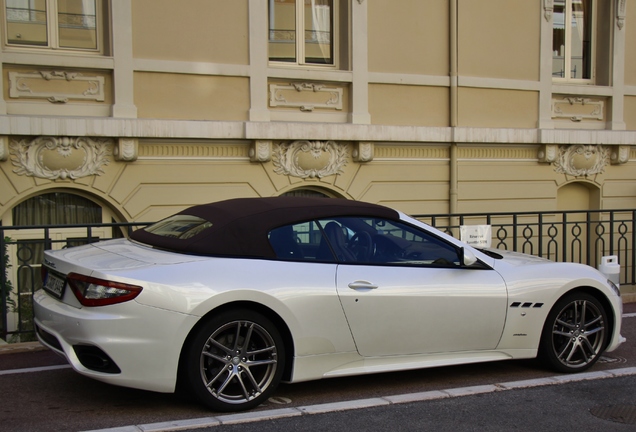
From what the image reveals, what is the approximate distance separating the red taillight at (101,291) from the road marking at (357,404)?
0.81m

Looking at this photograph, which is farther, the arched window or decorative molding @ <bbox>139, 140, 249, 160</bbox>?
decorative molding @ <bbox>139, 140, 249, 160</bbox>

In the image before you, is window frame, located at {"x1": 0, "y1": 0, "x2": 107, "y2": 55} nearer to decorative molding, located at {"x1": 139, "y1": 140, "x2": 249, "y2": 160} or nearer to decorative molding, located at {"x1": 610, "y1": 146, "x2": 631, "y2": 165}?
decorative molding, located at {"x1": 139, "y1": 140, "x2": 249, "y2": 160}

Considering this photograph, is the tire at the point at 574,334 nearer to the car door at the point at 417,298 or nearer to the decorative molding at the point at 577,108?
the car door at the point at 417,298

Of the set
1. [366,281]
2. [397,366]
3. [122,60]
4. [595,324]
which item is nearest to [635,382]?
[595,324]

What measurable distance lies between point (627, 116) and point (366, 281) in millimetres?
11728

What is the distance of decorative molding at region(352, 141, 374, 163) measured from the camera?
13.0m

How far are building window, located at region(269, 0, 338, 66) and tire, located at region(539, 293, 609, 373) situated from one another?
7590mm

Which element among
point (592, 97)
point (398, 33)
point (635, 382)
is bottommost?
point (635, 382)

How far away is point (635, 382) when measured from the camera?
6.32 m

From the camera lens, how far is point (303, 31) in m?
13.1

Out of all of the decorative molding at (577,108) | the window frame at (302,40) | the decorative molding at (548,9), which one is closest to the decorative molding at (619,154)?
the decorative molding at (577,108)

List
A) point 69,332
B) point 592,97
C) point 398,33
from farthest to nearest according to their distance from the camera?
point 592,97 < point 398,33 < point 69,332

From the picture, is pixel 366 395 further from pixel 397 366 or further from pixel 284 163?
pixel 284 163

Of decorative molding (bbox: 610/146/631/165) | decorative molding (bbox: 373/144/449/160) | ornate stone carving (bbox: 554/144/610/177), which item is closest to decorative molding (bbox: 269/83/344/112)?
decorative molding (bbox: 373/144/449/160)
